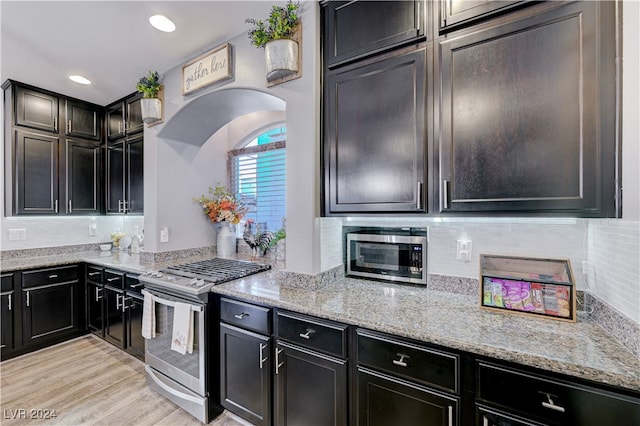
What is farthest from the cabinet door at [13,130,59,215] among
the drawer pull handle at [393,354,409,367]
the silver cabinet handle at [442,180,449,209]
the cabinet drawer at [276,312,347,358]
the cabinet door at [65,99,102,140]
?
the silver cabinet handle at [442,180,449,209]

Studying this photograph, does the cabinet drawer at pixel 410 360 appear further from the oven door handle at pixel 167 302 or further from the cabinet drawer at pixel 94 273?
the cabinet drawer at pixel 94 273

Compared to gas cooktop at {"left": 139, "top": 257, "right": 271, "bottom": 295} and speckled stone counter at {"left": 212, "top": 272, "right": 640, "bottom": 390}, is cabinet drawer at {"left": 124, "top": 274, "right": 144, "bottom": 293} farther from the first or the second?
speckled stone counter at {"left": 212, "top": 272, "right": 640, "bottom": 390}

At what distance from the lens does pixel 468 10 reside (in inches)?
54.7

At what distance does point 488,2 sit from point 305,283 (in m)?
1.80

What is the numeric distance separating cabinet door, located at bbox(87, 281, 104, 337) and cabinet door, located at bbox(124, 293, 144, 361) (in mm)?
567

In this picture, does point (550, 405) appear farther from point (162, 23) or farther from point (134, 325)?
point (134, 325)

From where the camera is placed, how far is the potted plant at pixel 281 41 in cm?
180

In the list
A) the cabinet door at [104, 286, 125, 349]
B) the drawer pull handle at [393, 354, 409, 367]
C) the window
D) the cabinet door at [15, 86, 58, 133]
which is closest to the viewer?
the drawer pull handle at [393, 354, 409, 367]

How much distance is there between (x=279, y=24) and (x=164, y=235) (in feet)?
7.33

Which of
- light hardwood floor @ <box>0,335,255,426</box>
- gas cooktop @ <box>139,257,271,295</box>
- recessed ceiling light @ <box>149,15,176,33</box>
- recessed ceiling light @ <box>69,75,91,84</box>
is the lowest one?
light hardwood floor @ <box>0,335,255,426</box>

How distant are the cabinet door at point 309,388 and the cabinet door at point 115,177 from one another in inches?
117

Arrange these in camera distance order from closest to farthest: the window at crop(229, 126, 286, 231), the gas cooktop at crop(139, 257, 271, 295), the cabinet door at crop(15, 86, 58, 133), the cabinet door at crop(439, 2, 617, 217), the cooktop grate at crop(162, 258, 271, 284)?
the cabinet door at crop(439, 2, 617, 217)
the gas cooktop at crop(139, 257, 271, 295)
the cooktop grate at crop(162, 258, 271, 284)
the cabinet door at crop(15, 86, 58, 133)
the window at crop(229, 126, 286, 231)

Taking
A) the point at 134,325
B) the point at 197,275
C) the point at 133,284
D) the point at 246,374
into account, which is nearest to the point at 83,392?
the point at 134,325

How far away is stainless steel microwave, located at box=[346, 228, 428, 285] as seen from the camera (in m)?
1.90
